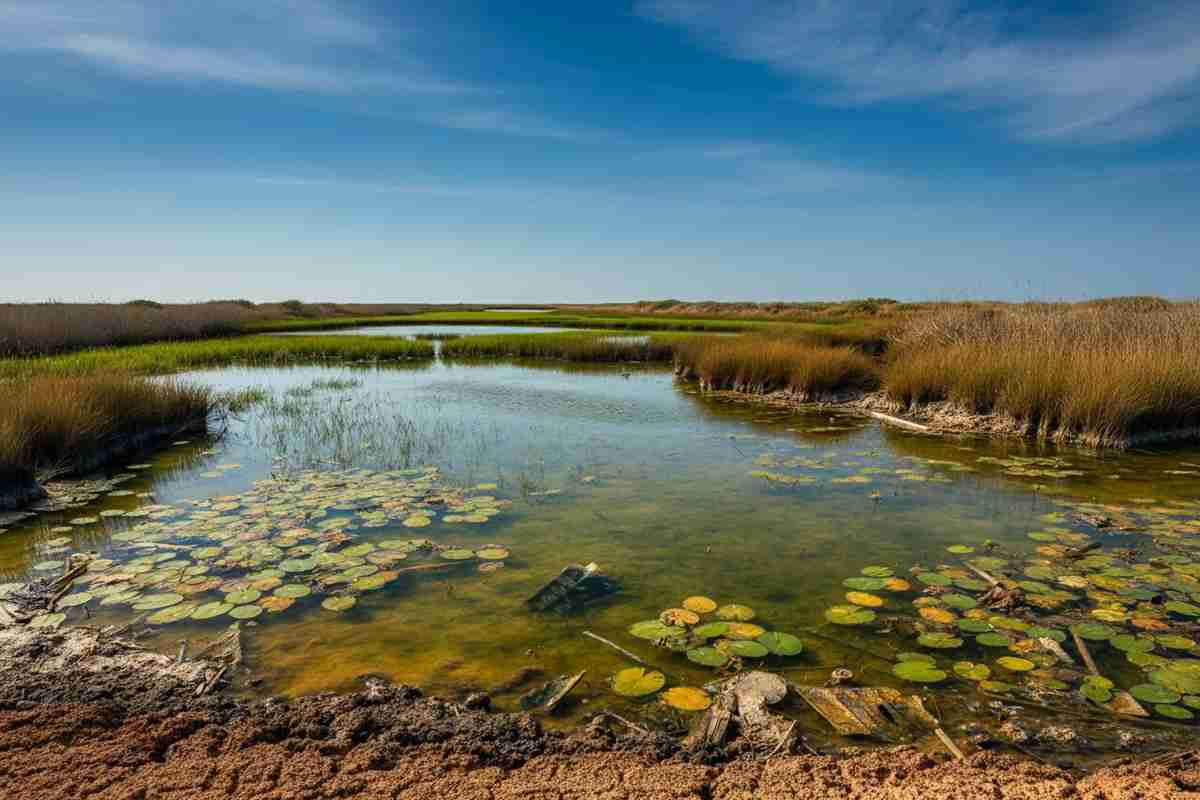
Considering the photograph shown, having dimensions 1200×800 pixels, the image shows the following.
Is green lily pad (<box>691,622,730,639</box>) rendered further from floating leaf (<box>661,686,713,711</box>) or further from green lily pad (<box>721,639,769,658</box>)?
floating leaf (<box>661,686,713,711</box>)

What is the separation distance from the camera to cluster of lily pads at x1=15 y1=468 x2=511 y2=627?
4555 millimetres

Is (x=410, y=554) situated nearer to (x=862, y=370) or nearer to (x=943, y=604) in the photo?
(x=943, y=604)

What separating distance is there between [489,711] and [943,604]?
3.08 metres

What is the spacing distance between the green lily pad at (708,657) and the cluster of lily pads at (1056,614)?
3.10ft

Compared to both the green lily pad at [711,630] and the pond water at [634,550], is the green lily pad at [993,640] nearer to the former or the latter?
the pond water at [634,550]

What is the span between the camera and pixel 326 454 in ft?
30.2

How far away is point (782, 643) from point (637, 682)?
961 millimetres

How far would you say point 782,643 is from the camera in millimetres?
3900

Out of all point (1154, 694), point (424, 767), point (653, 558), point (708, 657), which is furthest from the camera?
point (653, 558)

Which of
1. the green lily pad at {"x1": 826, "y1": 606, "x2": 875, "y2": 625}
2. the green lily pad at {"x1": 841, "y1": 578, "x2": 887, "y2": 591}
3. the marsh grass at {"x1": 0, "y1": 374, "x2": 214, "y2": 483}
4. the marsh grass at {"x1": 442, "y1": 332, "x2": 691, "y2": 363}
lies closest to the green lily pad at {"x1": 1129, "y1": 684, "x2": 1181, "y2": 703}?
the green lily pad at {"x1": 826, "y1": 606, "x2": 875, "y2": 625}

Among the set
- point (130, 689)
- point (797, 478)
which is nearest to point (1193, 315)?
point (797, 478)

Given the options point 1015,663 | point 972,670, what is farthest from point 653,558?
point 1015,663

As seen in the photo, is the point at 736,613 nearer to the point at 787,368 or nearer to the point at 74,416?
the point at 74,416

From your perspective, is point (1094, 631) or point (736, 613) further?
point (736, 613)
